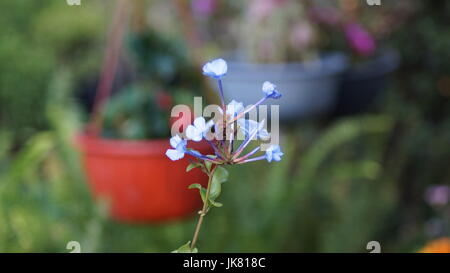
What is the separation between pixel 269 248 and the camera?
1.02 m

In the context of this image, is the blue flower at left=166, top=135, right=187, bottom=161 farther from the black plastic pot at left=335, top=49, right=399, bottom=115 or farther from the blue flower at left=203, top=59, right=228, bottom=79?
the black plastic pot at left=335, top=49, right=399, bottom=115

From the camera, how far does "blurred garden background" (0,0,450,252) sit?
0.93 m

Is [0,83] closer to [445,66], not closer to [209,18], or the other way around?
[209,18]

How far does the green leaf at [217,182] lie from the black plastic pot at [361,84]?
102 centimetres

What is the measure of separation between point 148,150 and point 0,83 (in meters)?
1.26

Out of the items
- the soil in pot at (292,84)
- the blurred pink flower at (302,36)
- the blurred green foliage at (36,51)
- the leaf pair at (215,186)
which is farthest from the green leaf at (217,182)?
the blurred green foliage at (36,51)

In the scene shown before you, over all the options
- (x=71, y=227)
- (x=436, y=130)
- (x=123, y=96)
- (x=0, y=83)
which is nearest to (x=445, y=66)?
(x=436, y=130)

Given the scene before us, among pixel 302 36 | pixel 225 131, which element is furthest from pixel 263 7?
pixel 225 131

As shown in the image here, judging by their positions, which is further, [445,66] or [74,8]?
[74,8]

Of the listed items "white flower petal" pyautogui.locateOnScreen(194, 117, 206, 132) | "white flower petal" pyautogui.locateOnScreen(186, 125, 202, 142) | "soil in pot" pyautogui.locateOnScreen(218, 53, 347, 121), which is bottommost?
"white flower petal" pyautogui.locateOnScreen(186, 125, 202, 142)

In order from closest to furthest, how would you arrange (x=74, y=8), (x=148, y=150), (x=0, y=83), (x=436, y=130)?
(x=148, y=150) → (x=436, y=130) → (x=0, y=83) → (x=74, y=8)

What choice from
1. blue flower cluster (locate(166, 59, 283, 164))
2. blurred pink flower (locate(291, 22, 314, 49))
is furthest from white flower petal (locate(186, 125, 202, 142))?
blurred pink flower (locate(291, 22, 314, 49))

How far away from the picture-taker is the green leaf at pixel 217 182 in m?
0.24
